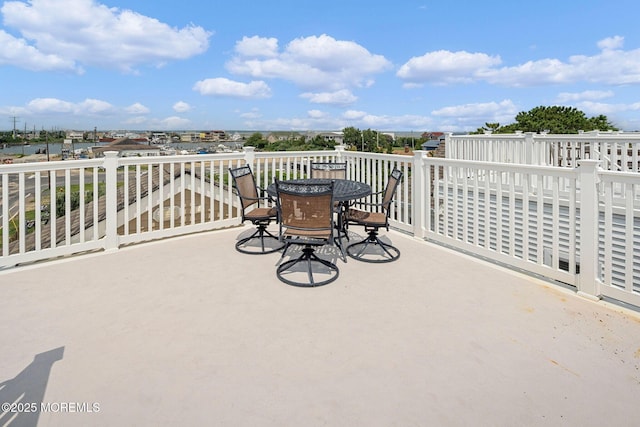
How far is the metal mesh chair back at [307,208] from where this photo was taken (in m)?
3.14

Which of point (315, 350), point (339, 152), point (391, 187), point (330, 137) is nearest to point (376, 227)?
point (391, 187)

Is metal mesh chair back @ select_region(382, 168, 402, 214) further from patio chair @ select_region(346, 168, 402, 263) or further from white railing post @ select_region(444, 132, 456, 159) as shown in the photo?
white railing post @ select_region(444, 132, 456, 159)

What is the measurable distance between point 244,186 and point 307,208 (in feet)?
5.03

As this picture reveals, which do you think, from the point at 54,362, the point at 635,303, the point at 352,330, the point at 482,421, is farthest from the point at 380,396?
the point at 635,303

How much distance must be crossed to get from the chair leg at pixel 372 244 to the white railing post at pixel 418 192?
603 millimetres

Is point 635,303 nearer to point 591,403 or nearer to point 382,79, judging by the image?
point 591,403

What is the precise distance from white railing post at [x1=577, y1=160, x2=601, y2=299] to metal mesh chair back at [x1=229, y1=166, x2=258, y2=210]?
3.30m

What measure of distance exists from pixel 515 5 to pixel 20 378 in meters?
14.7

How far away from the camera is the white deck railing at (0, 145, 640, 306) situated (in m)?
2.81

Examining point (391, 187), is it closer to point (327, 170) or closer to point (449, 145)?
point (327, 170)

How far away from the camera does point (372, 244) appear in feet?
A: 14.3

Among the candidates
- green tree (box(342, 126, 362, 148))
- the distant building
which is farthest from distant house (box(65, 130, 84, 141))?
green tree (box(342, 126, 362, 148))

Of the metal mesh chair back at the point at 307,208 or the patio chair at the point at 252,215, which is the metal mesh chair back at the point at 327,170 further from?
the metal mesh chair back at the point at 307,208

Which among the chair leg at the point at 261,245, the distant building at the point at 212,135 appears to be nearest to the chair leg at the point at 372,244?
the chair leg at the point at 261,245
